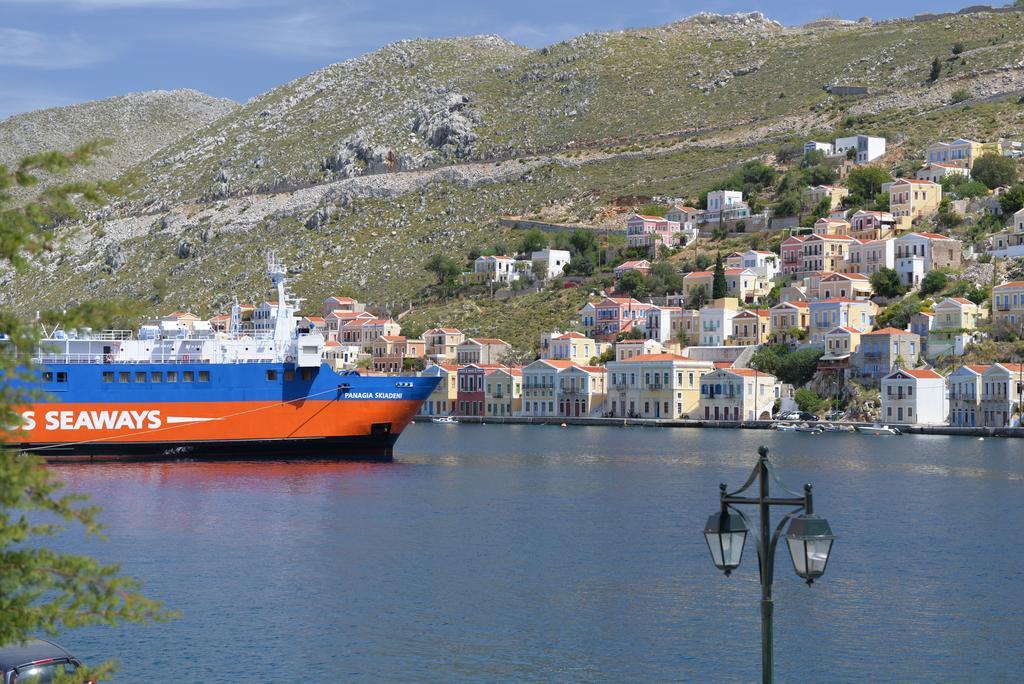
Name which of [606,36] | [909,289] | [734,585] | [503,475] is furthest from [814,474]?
[606,36]

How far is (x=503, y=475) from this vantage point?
4638 cm

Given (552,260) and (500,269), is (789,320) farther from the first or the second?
(500,269)

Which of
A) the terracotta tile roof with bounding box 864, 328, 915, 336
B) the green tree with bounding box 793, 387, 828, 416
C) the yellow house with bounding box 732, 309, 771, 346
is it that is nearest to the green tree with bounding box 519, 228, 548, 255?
the yellow house with bounding box 732, 309, 771, 346

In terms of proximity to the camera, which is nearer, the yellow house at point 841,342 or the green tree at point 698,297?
the yellow house at point 841,342

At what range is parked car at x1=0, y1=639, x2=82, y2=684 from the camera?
1438cm

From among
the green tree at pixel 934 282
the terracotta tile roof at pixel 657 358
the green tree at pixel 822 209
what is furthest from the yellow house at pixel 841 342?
the green tree at pixel 822 209

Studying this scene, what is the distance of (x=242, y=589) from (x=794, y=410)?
57.3 m

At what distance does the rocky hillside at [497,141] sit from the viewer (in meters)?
119

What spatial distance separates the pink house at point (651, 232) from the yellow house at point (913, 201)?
55.2 ft

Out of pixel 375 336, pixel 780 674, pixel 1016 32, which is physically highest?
pixel 1016 32

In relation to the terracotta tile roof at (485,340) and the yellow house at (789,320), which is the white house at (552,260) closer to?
the terracotta tile roof at (485,340)

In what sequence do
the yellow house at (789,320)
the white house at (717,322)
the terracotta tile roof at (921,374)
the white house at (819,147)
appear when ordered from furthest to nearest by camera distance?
the white house at (819,147)
the white house at (717,322)
the yellow house at (789,320)
the terracotta tile roof at (921,374)

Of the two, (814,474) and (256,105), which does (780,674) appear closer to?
(814,474)

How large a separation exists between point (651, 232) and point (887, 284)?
23092 mm
